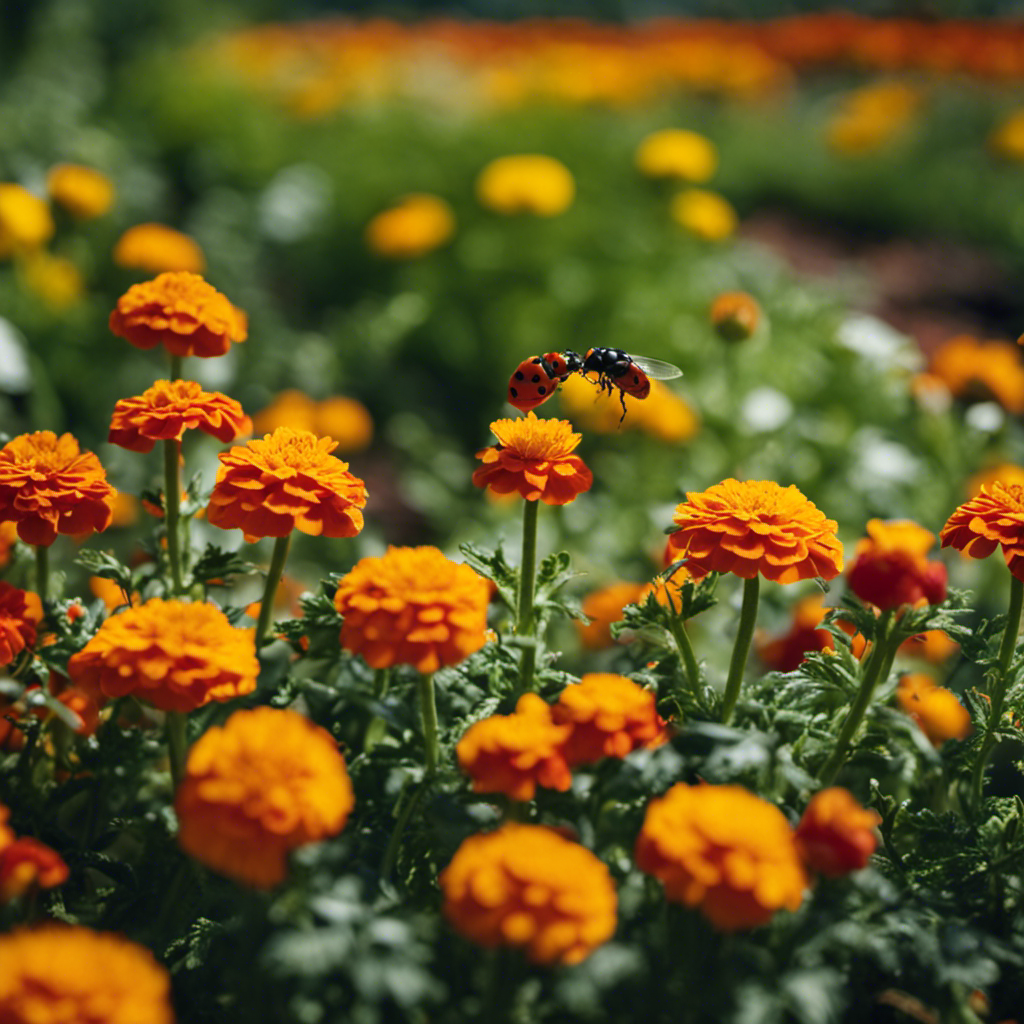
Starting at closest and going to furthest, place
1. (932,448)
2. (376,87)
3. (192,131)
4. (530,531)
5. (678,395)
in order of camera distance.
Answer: (530,531)
(932,448)
(678,395)
(192,131)
(376,87)

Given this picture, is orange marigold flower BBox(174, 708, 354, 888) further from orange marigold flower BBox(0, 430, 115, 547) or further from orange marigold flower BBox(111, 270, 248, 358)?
orange marigold flower BBox(111, 270, 248, 358)

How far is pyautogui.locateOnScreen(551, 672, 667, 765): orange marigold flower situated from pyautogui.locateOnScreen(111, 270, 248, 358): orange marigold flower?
0.64m

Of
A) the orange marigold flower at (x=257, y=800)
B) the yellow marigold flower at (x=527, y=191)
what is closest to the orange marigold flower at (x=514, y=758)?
the orange marigold flower at (x=257, y=800)

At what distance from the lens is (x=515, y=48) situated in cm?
830

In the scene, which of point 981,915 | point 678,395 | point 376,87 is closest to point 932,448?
point 678,395

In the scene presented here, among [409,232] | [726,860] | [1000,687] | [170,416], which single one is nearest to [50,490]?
[170,416]

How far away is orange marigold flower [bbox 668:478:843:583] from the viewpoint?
1.08 metres

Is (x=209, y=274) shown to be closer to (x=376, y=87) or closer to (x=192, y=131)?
(x=192, y=131)

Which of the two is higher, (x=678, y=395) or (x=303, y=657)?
(x=303, y=657)

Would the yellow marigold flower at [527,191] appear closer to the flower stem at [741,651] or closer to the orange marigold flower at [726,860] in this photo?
the flower stem at [741,651]

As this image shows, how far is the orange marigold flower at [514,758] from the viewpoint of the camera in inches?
37.7

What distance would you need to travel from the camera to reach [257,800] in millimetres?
859

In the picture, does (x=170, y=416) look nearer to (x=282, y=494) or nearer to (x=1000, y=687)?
(x=282, y=494)

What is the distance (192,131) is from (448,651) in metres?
5.01
